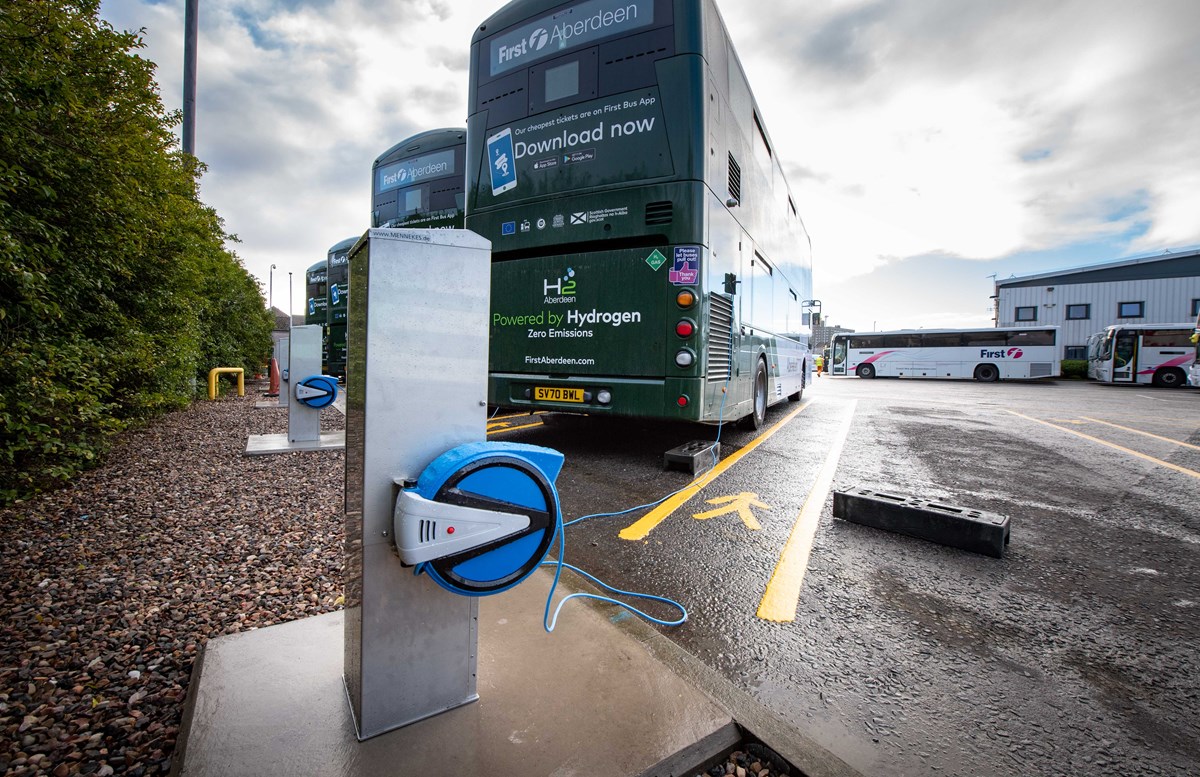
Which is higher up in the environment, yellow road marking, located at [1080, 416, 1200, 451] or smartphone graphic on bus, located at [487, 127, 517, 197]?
smartphone graphic on bus, located at [487, 127, 517, 197]

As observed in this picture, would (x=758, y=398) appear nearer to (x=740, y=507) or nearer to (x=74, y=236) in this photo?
(x=740, y=507)

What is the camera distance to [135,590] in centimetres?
237

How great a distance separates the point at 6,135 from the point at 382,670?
Result: 3.95 meters

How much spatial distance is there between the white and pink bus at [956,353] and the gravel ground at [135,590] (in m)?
31.4

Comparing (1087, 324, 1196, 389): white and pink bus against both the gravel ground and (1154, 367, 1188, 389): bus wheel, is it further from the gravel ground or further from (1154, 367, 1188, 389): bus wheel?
the gravel ground

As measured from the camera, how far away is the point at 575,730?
148cm

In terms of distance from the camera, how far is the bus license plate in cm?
524

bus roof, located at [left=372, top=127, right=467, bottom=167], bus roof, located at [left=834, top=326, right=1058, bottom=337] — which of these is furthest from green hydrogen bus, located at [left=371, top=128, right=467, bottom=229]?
bus roof, located at [left=834, top=326, right=1058, bottom=337]

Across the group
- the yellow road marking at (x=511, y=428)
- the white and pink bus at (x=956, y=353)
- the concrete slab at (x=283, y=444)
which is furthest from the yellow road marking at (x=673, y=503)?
the white and pink bus at (x=956, y=353)

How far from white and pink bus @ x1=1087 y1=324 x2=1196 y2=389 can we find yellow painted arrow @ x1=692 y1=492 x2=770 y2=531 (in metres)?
31.3

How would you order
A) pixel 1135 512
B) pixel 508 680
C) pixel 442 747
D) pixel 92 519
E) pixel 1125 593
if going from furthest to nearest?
pixel 1135 512
pixel 92 519
pixel 1125 593
pixel 508 680
pixel 442 747

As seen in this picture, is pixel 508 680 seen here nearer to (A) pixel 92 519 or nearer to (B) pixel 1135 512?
(A) pixel 92 519

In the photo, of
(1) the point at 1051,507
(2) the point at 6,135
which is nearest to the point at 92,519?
(2) the point at 6,135

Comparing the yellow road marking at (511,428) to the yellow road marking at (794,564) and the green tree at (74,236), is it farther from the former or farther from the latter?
the yellow road marking at (794,564)
